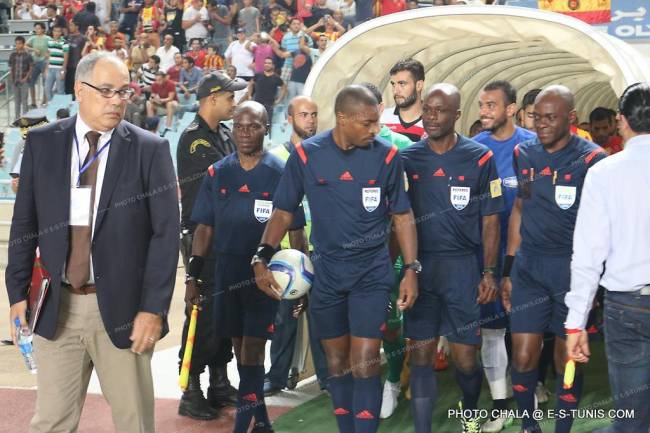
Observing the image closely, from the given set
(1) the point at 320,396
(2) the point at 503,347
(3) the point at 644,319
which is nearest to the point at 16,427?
(1) the point at 320,396

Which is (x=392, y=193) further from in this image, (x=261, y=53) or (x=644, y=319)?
(x=261, y=53)

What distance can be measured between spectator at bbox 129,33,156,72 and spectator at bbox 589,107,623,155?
44.4 feet

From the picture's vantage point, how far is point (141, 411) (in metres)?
4.45

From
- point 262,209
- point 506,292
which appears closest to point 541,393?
point 506,292

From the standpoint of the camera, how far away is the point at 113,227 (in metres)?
4.34

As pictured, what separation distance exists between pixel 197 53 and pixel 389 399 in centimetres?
1398

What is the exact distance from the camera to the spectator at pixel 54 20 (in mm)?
22328

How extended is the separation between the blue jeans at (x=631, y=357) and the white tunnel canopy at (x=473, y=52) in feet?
9.08

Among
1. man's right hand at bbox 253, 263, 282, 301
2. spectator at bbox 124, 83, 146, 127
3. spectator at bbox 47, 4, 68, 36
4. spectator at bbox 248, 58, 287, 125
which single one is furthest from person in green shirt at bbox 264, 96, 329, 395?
spectator at bbox 47, 4, 68, 36

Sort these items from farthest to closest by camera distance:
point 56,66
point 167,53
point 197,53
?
point 56,66 → point 167,53 → point 197,53

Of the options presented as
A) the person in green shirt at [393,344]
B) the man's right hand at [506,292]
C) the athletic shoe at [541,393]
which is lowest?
the athletic shoe at [541,393]

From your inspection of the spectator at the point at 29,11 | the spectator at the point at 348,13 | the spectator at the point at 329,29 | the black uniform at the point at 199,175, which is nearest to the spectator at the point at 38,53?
the spectator at the point at 29,11

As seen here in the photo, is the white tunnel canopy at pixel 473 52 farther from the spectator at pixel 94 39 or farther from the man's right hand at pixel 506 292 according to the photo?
the spectator at pixel 94 39

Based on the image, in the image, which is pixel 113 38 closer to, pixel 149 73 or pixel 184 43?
pixel 184 43
